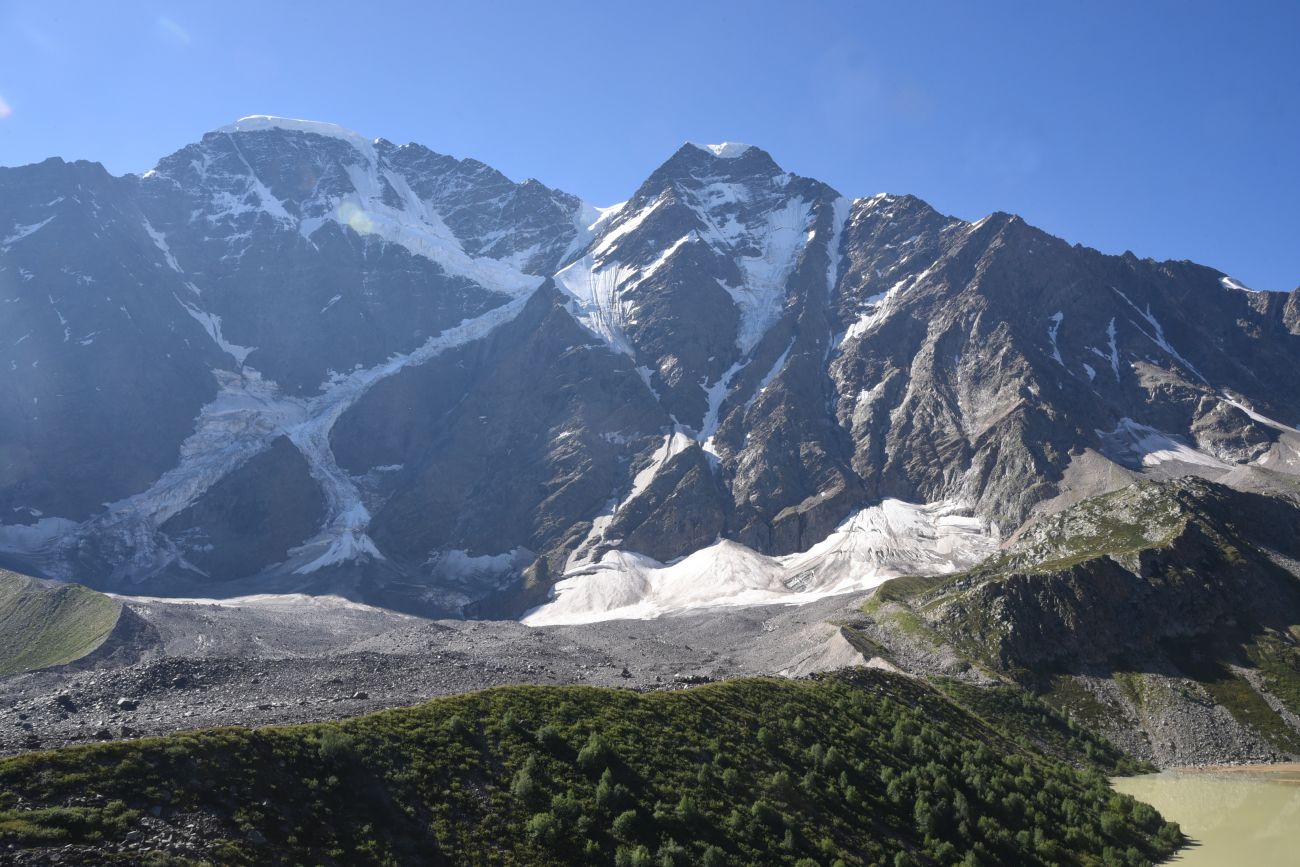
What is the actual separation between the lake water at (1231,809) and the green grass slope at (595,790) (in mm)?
3597

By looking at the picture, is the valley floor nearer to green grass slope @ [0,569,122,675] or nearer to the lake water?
green grass slope @ [0,569,122,675]

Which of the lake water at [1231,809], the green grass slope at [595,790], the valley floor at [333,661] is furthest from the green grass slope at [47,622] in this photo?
the lake water at [1231,809]

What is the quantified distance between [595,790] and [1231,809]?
60258 millimetres

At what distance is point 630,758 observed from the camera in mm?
48656

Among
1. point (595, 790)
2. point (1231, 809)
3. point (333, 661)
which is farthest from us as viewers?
point (333, 661)

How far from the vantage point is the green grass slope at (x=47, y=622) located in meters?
113

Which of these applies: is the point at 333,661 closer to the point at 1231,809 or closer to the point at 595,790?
A: the point at 595,790

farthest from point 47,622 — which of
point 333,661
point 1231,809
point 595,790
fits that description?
point 1231,809

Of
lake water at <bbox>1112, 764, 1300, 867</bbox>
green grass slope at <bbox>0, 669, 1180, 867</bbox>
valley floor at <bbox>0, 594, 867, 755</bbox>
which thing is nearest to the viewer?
green grass slope at <bbox>0, 669, 1180, 867</bbox>

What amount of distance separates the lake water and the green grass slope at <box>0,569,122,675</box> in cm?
12877

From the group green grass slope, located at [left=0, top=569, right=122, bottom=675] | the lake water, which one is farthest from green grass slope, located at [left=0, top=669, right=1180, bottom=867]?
green grass slope, located at [left=0, top=569, right=122, bottom=675]

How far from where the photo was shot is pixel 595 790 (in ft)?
145

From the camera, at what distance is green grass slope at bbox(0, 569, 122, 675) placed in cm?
11319

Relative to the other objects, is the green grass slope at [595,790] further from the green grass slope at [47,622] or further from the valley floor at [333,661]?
the green grass slope at [47,622]
